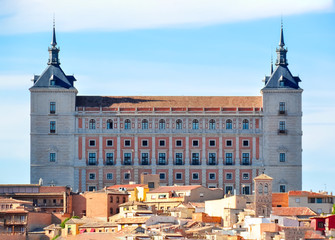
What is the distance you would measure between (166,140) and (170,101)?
4.49m

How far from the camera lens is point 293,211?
4683 inches

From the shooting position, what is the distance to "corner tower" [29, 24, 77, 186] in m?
142

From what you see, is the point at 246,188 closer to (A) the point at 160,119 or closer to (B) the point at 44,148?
(A) the point at 160,119

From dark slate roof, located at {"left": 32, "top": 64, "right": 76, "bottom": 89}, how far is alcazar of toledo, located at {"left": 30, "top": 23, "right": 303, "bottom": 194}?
0.16 meters

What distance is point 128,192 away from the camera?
432 ft

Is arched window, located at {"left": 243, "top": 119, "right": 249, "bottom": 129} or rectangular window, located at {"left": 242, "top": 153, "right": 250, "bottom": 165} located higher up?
arched window, located at {"left": 243, "top": 119, "right": 249, "bottom": 129}

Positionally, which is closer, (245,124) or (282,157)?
(282,157)

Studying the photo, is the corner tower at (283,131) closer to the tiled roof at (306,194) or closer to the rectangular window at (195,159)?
the rectangular window at (195,159)

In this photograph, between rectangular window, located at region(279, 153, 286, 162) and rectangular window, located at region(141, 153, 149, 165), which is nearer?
rectangular window, located at region(279, 153, 286, 162)

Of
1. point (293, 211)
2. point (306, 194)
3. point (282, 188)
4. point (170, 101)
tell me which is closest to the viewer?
point (293, 211)

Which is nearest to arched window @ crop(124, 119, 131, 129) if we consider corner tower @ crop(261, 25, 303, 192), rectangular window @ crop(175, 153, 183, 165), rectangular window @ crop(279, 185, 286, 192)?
rectangular window @ crop(175, 153, 183, 165)

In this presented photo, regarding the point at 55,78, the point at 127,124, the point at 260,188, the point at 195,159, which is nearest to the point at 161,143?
the point at 195,159

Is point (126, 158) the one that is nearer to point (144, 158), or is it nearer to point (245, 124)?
point (144, 158)

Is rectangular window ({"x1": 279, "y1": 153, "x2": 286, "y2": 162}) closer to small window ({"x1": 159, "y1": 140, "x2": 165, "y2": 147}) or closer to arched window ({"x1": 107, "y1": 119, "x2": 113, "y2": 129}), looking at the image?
small window ({"x1": 159, "y1": 140, "x2": 165, "y2": 147})
